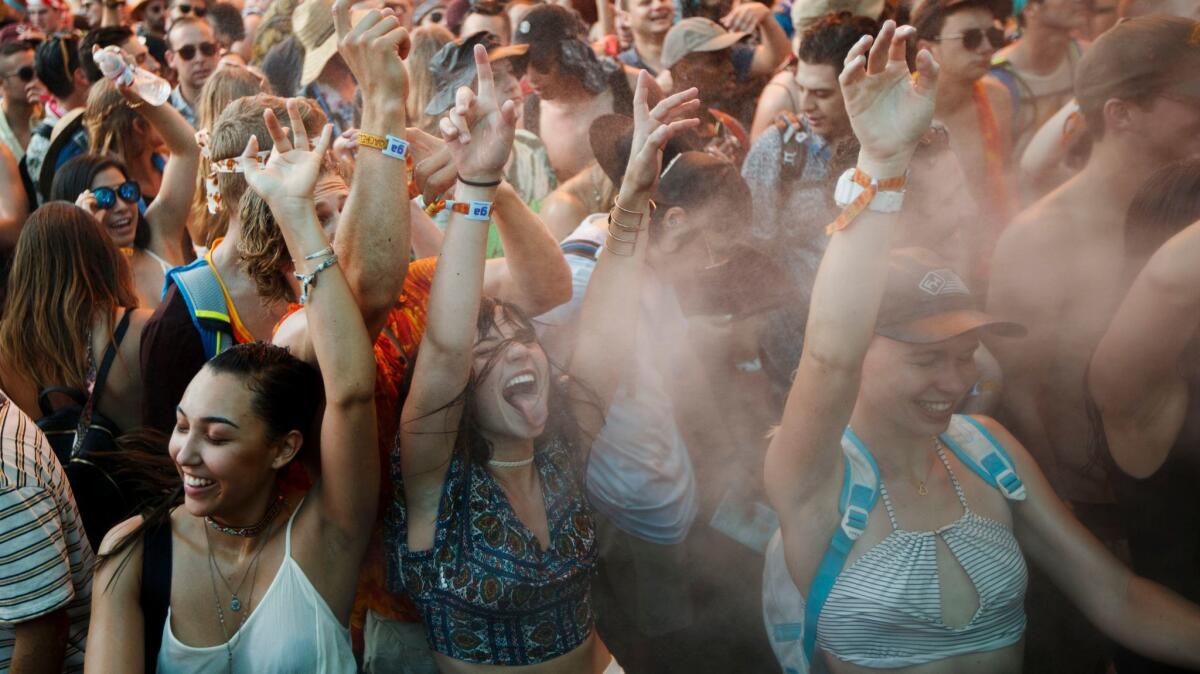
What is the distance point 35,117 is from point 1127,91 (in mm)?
5612

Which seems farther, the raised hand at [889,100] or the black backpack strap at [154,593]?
the black backpack strap at [154,593]

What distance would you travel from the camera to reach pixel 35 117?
19.6 feet

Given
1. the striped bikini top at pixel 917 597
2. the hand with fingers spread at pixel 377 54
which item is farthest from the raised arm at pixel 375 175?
the striped bikini top at pixel 917 597

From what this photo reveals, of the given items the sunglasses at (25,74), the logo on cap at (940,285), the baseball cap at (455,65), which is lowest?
the sunglasses at (25,74)

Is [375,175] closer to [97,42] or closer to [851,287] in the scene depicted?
[851,287]

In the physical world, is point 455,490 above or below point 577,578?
above

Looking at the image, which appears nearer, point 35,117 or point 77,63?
point 77,63

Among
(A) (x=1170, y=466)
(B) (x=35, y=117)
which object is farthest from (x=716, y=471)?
(B) (x=35, y=117)

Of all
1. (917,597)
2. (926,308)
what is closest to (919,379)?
(926,308)

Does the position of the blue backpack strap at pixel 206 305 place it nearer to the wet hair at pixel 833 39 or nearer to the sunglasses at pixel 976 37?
the wet hair at pixel 833 39

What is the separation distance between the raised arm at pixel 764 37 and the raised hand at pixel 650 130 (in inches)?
114

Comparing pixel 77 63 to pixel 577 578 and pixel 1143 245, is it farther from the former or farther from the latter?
pixel 1143 245

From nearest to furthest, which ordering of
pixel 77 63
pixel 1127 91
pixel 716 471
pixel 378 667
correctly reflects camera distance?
pixel 378 667 → pixel 1127 91 → pixel 716 471 → pixel 77 63

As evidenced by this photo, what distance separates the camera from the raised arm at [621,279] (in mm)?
2248
